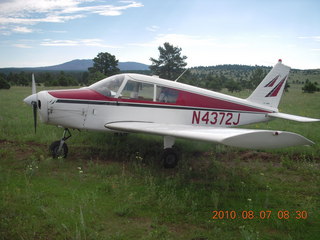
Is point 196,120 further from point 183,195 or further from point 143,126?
point 183,195

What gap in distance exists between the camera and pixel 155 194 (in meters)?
4.55

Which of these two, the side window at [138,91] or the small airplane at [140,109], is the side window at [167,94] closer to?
the small airplane at [140,109]

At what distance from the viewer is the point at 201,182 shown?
5.47 m

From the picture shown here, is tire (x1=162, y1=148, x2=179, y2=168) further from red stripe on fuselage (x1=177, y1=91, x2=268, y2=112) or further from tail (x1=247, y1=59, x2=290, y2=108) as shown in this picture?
tail (x1=247, y1=59, x2=290, y2=108)

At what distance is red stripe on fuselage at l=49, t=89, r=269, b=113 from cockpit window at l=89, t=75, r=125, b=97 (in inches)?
4.5

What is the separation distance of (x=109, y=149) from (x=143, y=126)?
67.2 inches

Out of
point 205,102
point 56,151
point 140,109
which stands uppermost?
point 205,102

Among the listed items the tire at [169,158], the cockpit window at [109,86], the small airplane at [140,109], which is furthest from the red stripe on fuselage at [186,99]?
the tire at [169,158]

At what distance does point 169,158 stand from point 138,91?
1988mm

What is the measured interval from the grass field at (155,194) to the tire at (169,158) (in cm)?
18

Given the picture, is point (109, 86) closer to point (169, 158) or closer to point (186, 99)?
point (186, 99)

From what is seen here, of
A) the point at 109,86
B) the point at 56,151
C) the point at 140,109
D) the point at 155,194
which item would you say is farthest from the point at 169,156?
the point at 56,151

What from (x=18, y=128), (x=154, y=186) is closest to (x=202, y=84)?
(x=18, y=128)

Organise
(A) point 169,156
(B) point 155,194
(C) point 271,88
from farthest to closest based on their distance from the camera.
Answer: (C) point 271,88, (A) point 169,156, (B) point 155,194
